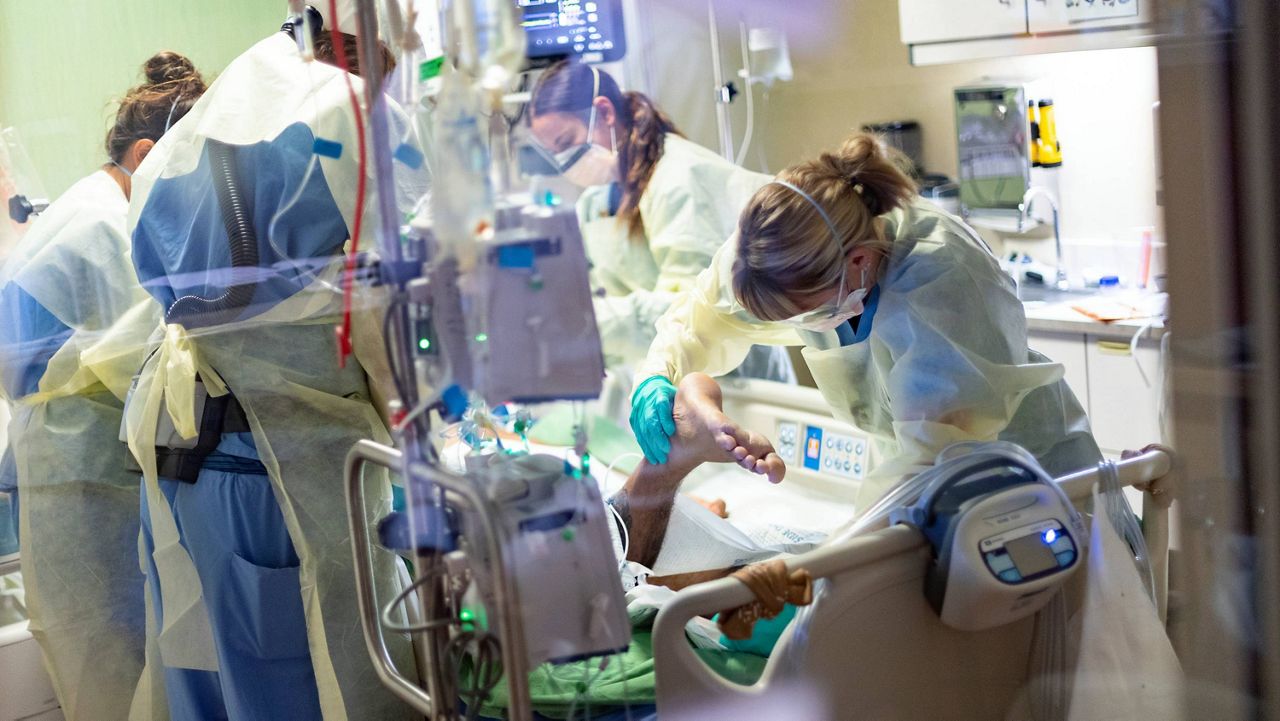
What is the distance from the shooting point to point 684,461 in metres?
1.82

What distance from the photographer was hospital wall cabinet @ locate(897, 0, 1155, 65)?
214cm

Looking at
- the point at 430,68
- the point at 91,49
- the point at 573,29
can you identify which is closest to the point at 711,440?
the point at 573,29

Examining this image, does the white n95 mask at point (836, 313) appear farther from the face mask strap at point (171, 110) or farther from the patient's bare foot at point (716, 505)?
the face mask strap at point (171, 110)

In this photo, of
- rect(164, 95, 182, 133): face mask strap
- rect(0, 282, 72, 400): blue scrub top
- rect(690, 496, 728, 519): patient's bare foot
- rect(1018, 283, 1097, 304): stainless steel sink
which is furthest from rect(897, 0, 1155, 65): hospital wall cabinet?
rect(0, 282, 72, 400): blue scrub top

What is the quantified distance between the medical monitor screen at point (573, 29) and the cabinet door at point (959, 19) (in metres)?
0.70

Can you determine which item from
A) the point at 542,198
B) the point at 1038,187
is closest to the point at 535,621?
the point at 542,198

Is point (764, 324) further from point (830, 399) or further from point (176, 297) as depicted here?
point (176, 297)

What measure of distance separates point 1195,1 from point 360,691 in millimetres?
1468

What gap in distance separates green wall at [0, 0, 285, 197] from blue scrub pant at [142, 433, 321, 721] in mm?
566

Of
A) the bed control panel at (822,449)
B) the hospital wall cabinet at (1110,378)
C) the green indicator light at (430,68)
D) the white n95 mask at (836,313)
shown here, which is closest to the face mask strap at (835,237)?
the white n95 mask at (836,313)

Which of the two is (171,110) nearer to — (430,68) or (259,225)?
(259,225)

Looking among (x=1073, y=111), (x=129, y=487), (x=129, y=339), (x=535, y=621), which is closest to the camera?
(x=535, y=621)

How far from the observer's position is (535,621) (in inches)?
44.6

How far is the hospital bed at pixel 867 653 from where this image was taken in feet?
4.26
